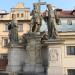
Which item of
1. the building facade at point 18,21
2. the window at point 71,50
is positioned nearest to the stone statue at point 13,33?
the window at point 71,50

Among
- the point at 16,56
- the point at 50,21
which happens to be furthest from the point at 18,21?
the point at 50,21

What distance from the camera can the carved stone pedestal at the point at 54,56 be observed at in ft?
48.6

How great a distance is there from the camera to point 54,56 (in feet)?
49.3

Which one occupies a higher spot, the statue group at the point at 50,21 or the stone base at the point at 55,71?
the statue group at the point at 50,21

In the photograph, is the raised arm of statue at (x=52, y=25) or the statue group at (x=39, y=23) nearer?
the raised arm of statue at (x=52, y=25)

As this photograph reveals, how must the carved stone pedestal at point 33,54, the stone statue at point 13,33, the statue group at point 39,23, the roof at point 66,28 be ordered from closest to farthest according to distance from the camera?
the statue group at point 39,23
the carved stone pedestal at point 33,54
the stone statue at point 13,33
the roof at point 66,28

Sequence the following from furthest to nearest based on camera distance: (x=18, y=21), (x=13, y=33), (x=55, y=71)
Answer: (x=18, y=21)
(x=13, y=33)
(x=55, y=71)

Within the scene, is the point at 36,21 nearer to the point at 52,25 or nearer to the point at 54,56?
the point at 52,25

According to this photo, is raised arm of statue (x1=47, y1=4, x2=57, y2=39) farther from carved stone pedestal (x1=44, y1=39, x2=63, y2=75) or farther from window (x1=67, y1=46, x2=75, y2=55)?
window (x1=67, y1=46, x2=75, y2=55)

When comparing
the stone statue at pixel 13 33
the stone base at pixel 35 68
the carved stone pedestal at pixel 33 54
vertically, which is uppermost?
the stone statue at pixel 13 33

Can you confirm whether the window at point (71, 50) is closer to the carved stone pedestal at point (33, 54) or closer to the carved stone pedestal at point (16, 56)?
the carved stone pedestal at point (16, 56)

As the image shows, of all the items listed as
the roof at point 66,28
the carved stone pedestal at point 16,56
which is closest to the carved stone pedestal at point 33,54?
the carved stone pedestal at point 16,56

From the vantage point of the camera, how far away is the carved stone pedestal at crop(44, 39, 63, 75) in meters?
14.8

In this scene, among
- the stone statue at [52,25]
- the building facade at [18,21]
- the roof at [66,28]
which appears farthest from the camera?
the building facade at [18,21]
